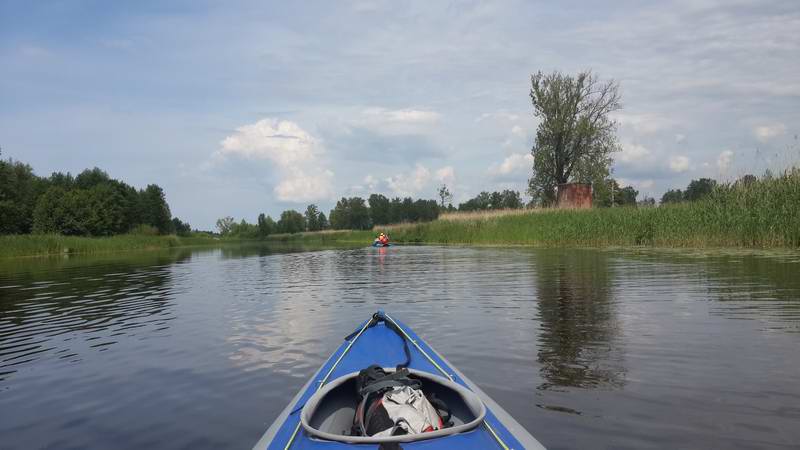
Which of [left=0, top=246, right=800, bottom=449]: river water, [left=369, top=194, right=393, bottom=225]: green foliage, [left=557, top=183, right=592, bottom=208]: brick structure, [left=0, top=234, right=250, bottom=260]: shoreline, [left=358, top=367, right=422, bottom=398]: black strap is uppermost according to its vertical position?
[left=369, top=194, right=393, bottom=225]: green foliage

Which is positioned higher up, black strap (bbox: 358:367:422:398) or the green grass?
the green grass

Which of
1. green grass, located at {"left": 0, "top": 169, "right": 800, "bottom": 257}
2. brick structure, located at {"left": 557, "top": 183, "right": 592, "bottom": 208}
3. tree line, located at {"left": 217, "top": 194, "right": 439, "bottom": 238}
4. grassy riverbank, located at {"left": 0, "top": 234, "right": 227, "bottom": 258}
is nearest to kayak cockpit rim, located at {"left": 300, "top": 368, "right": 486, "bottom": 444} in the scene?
green grass, located at {"left": 0, "top": 169, "right": 800, "bottom": 257}

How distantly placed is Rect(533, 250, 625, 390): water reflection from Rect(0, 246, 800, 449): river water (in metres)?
0.04

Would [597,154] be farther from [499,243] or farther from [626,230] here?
[626,230]

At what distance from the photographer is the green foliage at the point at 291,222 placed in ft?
467

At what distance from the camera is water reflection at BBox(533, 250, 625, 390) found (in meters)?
5.73

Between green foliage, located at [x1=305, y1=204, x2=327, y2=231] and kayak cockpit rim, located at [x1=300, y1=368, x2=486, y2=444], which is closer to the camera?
kayak cockpit rim, located at [x1=300, y1=368, x2=486, y2=444]

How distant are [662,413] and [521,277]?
10.2 m

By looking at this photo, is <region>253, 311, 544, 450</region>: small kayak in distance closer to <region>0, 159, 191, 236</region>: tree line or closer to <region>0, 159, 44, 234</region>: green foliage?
<region>0, 159, 44, 234</region>: green foliage

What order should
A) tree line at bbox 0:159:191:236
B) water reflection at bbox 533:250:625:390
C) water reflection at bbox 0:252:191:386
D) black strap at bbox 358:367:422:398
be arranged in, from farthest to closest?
tree line at bbox 0:159:191:236 < water reflection at bbox 0:252:191:386 < water reflection at bbox 533:250:625:390 < black strap at bbox 358:367:422:398

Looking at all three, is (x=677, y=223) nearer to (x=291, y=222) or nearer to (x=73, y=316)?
(x=73, y=316)

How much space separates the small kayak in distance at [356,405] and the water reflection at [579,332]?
146 centimetres

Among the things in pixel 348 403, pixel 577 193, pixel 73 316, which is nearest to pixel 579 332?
pixel 348 403

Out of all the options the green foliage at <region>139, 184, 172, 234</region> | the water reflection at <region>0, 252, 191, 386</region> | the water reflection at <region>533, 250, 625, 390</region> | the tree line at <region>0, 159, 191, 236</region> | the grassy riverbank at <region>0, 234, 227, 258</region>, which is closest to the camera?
the water reflection at <region>533, 250, 625, 390</region>
